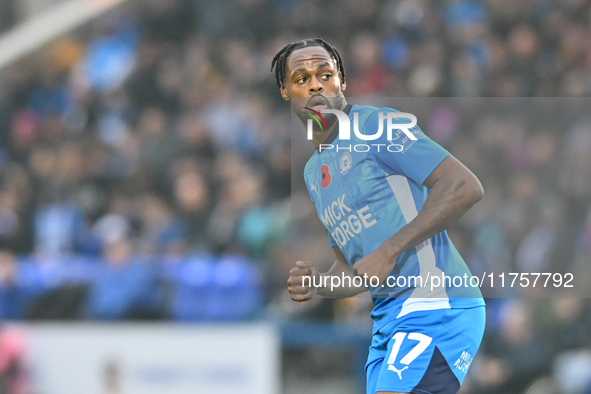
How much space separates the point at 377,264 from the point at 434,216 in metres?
0.31

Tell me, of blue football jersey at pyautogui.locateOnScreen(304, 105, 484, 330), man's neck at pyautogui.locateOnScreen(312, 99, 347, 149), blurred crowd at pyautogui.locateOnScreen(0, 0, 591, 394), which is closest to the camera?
blue football jersey at pyautogui.locateOnScreen(304, 105, 484, 330)

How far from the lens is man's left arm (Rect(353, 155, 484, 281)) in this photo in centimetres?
320

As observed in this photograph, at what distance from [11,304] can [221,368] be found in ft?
9.13

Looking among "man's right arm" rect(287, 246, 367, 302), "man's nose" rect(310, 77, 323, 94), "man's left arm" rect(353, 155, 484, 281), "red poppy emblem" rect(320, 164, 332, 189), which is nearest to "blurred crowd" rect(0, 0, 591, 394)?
"man's right arm" rect(287, 246, 367, 302)

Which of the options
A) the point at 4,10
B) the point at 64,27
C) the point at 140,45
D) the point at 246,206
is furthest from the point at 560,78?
the point at 4,10

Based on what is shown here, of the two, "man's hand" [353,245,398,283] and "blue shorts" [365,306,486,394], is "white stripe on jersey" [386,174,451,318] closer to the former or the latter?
"blue shorts" [365,306,486,394]

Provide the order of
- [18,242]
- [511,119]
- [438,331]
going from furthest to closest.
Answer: [18,242], [511,119], [438,331]

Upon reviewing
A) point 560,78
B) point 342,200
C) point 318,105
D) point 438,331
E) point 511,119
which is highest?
point 560,78

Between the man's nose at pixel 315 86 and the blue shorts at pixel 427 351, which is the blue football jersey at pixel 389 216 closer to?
the blue shorts at pixel 427 351

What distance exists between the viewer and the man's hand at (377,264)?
3.18 m

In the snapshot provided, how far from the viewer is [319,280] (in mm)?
3730

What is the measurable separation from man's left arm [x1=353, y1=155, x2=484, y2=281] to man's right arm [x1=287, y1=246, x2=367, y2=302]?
1.34 feet

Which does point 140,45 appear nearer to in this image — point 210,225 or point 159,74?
point 159,74

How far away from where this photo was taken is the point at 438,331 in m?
3.51
